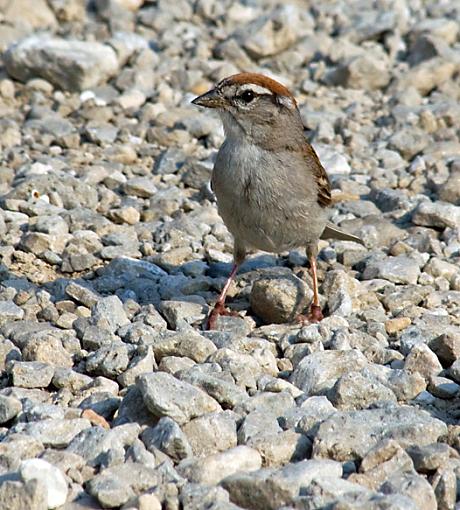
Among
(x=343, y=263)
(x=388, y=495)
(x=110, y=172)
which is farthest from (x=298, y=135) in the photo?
(x=388, y=495)

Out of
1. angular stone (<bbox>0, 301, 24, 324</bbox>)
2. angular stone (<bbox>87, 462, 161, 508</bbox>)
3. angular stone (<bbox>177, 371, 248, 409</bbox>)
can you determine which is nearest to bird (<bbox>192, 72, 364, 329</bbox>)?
angular stone (<bbox>0, 301, 24, 324</bbox>)

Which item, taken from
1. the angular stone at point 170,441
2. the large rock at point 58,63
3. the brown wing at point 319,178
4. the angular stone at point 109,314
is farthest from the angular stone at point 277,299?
the large rock at point 58,63

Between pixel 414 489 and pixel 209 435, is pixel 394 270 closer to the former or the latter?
pixel 209 435

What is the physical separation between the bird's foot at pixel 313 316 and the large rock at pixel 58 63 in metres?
4.20

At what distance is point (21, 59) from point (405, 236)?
4180 millimetres

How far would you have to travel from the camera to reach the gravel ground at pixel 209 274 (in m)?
4.35

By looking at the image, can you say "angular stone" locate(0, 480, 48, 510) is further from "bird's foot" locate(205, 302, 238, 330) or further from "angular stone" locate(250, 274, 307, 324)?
"angular stone" locate(250, 274, 307, 324)

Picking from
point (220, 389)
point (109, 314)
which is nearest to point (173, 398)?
point (220, 389)

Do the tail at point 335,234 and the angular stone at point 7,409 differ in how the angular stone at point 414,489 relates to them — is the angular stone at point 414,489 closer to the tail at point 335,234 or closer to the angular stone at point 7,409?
the angular stone at point 7,409

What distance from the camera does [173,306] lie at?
6266mm

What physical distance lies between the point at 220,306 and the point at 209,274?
76cm

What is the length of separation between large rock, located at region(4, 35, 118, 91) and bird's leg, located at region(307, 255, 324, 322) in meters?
3.81

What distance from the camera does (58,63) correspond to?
31.7 ft

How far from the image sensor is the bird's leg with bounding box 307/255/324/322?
6.35 metres
